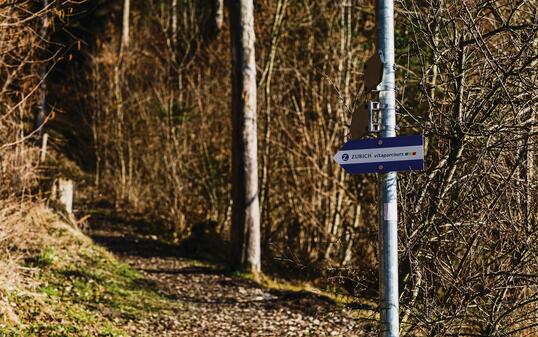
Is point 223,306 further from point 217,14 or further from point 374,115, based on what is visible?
point 217,14

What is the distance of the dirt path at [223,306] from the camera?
946 centimetres

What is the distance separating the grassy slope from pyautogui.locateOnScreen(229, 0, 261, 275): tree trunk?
206 centimetres

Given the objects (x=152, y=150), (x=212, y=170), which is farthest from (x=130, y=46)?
(x=212, y=170)

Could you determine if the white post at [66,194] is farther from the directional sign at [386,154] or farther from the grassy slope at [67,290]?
the directional sign at [386,154]

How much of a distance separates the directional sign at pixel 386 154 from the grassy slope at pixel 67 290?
14.5ft

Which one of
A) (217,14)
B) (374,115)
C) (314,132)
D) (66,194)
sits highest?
(217,14)

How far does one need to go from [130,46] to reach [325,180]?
840cm

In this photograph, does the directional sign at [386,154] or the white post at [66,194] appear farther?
the white post at [66,194]

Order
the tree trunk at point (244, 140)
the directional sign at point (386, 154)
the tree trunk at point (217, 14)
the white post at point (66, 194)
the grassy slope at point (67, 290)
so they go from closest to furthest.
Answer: the directional sign at point (386, 154) < the grassy slope at point (67, 290) < the tree trunk at point (244, 140) < the white post at point (66, 194) < the tree trunk at point (217, 14)

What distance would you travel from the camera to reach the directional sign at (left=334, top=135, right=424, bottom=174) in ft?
15.7

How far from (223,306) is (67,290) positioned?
2381mm

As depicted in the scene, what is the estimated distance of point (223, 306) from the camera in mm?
10750

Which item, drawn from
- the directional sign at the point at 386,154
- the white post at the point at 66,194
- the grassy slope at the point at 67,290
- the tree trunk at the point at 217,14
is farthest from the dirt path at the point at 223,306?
the tree trunk at the point at 217,14

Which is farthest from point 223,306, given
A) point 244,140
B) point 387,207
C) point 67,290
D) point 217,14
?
point 217,14
